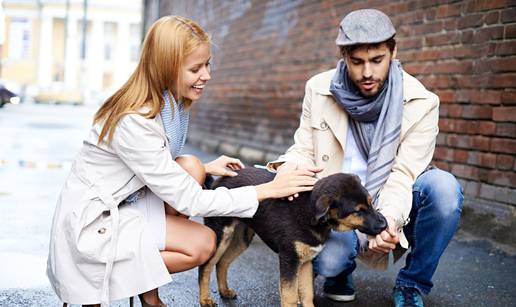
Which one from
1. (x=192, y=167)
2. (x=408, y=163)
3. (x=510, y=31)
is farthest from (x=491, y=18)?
(x=192, y=167)

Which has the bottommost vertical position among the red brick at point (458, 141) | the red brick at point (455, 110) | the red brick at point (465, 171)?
the red brick at point (465, 171)

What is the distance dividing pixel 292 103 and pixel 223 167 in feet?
20.9

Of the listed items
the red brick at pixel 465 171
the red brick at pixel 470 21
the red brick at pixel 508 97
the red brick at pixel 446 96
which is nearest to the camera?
the red brick at pixel 508 97

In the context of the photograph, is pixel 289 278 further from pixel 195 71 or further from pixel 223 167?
pixel 195 71

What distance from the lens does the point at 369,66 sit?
3877 millimetres

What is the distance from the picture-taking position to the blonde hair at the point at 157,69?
348 cm

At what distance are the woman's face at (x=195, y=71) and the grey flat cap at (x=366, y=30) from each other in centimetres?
77

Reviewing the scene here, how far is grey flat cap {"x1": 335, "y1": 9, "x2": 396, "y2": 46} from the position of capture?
12.4ft

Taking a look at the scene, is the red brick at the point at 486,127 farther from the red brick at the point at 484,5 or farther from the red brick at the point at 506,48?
the red brick at the point at 484,5

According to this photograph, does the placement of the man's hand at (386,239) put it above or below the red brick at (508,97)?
below

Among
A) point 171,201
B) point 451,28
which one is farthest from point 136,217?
point 451,28

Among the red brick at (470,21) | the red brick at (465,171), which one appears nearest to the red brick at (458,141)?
the red brick at (465,171)

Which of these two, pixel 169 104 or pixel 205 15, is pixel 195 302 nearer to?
pixel 169 104

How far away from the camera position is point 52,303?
4.22 m
